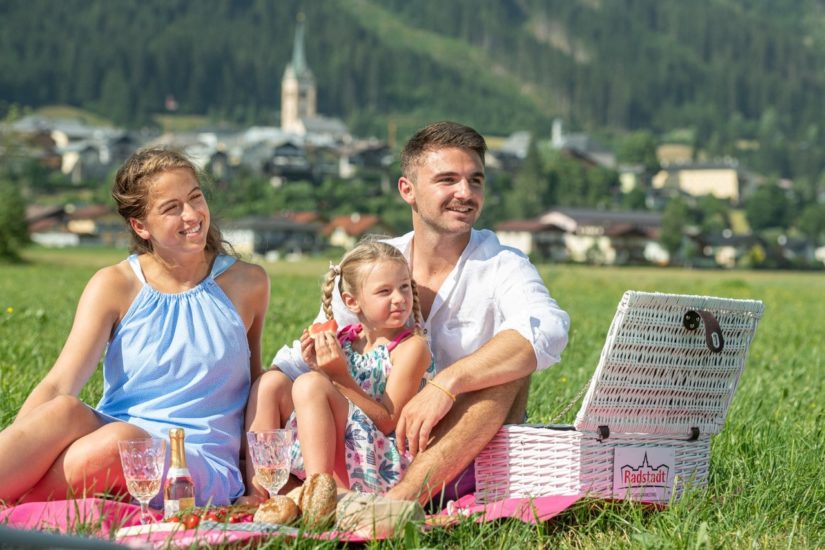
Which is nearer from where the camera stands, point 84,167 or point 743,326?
point 743,326

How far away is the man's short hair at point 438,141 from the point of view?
206 inches

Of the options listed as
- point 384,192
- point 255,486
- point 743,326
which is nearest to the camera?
point 255,486

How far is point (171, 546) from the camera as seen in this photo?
3.86 meters

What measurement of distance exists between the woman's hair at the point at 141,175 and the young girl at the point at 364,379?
2.36 feet

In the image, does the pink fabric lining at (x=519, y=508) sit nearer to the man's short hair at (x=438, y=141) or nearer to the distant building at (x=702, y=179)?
the man's short hair at (x=438, y=141)

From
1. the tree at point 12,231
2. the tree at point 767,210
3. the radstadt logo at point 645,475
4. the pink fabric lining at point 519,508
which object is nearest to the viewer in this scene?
the pink fabric lining at point 519,508

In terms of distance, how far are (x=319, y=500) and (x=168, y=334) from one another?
0.95 meters

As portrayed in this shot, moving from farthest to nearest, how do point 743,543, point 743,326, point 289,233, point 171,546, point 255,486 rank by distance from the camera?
point 289,233 → point 743,326 → point 255,486 → point 743,543 → point 171,546

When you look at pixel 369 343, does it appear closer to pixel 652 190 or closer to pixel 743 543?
pixel 743 543

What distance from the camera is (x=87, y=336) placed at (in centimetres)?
485

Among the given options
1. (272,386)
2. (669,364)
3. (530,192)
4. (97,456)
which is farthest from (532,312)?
(530,192)

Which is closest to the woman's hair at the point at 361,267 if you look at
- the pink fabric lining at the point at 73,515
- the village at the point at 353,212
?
the pink fabric lining at the point at 73,515

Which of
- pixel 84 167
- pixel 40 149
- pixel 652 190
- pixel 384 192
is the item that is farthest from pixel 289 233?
pixel 652 190

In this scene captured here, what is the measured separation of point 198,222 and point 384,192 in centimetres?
14120
